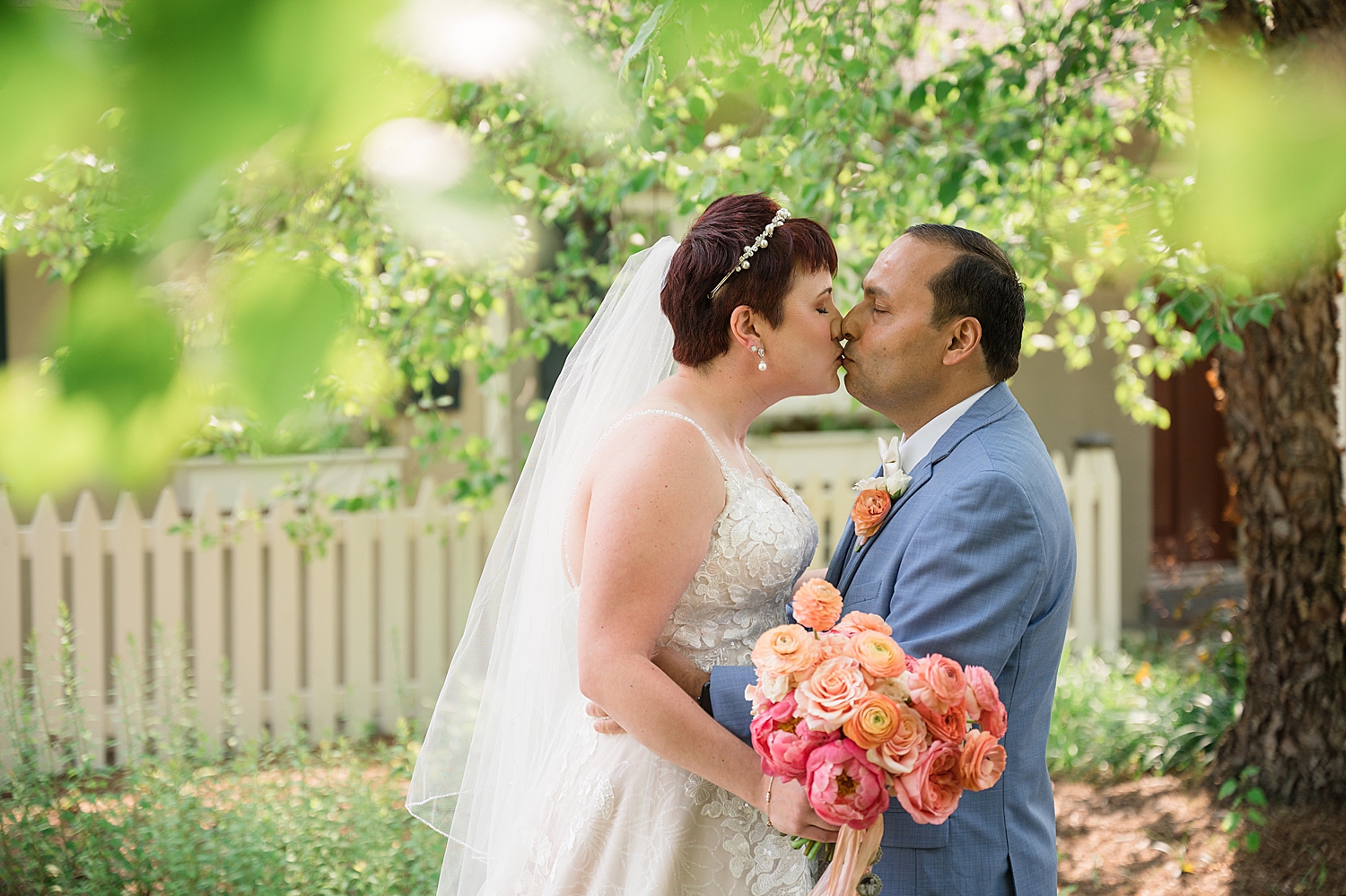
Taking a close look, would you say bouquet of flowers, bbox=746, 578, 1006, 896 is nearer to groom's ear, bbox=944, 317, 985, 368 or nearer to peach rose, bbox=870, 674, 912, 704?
peach rose, bbox=870, 674, 912, 704

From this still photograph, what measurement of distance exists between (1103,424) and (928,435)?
Result: 7.52 metres

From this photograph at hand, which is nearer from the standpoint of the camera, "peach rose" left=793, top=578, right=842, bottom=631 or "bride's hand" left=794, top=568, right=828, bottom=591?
"peach rose" left=793, top=578, right=842, bottom=631

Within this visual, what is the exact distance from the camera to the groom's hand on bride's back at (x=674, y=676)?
7.07 feet

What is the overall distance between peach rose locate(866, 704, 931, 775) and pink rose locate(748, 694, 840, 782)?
0.24 feet

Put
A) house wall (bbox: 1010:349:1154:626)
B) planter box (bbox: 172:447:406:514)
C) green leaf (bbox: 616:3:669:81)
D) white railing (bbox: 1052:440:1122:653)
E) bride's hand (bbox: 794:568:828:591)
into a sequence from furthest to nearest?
house wall (bbox: 1010:349:1154:626) < white railing (bbox: 1052:440:1122:653) < planter box (bbox: 172:447:406:514) < bride's hand (bbox: 794:568:828:591) < green leaf (bbox: 616:3:669:81)

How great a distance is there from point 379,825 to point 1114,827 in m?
3.20

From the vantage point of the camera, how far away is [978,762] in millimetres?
1648

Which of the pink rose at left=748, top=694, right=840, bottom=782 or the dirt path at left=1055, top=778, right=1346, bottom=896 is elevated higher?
the pink rose at left=748, top=694, right=840, bottom=782

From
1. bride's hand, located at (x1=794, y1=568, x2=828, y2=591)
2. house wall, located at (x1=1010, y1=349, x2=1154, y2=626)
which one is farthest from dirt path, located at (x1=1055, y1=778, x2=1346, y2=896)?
house wall, located at (x1=1010, y1=349, x2=1154, y2=626)

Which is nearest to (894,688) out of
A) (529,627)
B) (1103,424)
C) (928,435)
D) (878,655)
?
(878,655)

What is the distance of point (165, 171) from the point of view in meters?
0.47

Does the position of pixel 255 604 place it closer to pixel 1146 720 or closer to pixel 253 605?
pixel 253 605

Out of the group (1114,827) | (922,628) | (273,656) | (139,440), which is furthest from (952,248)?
(273,656)

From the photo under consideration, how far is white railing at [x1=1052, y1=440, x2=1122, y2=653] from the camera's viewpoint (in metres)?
7.57
